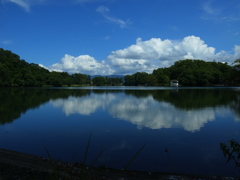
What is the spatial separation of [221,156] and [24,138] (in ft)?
37.6

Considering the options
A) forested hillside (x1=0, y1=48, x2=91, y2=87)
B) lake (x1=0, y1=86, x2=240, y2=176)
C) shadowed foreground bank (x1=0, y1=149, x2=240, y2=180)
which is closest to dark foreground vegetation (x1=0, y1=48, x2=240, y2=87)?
forested hillside (x1=0, y1=48, x2=91, y2=87)

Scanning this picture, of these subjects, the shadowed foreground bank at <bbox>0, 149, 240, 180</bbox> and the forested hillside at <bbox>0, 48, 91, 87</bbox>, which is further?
the forested hillside at <bbox>0, 48, 91, 87</bbox>

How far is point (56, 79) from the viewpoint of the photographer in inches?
6407

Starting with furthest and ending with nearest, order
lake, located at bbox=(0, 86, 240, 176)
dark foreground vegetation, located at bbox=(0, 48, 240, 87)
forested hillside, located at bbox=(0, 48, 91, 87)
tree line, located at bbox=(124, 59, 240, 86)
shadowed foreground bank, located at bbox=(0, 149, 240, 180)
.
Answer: tree line, located at bbox=(124, 59, 240, 86) < dark foreground vegetation, located at bbox=(0, 48, 240, 87) < forested hillside, located at bbox=(0, 48, 91, 87) < lake, located at bbox=(0, 86, 240, 176) < shadowed foreground bank, located at bbox=(0, 149, 240, 180)

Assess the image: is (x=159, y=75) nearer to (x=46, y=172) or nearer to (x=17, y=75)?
(x=17, y=75)

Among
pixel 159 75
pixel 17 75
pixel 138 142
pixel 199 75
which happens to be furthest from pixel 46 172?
pixel 159 75

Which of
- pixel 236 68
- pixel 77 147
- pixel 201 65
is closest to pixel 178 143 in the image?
pixel 77 147

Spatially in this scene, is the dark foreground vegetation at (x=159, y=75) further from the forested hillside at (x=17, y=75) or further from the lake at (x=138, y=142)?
the lake at (x=138, y=142)

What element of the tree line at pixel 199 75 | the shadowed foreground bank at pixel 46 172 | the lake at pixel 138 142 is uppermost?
the tree line at pixel 199 75

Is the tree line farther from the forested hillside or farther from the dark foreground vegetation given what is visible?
the forested hillside

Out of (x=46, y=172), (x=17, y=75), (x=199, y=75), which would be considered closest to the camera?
(x=46, y=172)

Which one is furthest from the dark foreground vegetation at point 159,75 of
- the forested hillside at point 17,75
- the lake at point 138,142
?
the lake at point 138,142

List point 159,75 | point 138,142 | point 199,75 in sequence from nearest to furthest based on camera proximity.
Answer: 1. point 138,142
2. point 199,75
3. point 159,75

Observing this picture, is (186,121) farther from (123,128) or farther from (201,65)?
(201,65)
